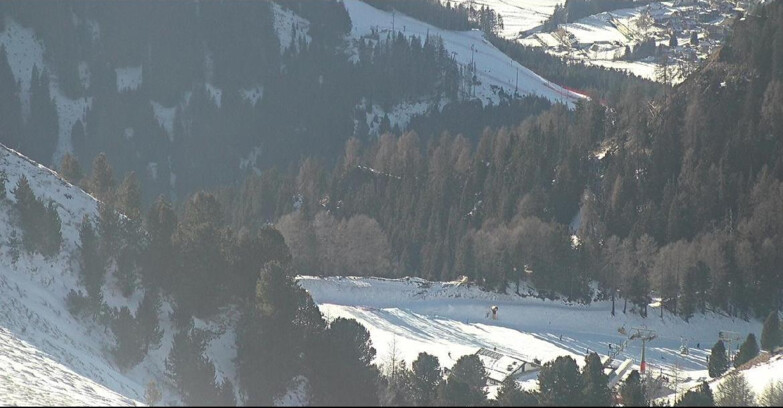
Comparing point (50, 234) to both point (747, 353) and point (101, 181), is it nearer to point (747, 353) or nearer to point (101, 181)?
point (101, 181)

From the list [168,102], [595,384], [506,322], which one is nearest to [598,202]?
[506,322]

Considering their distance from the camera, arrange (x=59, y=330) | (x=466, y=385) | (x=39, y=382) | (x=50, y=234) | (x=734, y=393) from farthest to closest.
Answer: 1. (x=50, y=234)
2. (x=59, y=330)
3. (x=734, y=393)
4. (x=466, y=385)
5. (x=39, y=382)

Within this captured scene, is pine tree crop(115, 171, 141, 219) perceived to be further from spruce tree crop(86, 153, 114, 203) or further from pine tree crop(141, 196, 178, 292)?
pine tree crop(141, 196, 178, 292)

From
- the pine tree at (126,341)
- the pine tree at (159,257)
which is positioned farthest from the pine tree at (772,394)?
the pine tree at (159,257)

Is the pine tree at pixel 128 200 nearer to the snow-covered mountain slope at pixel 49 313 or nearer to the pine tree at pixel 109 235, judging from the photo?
the snow-covered mountain slope at pixel 49 313

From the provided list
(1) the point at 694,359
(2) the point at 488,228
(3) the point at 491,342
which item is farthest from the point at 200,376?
(2) the point at 488,228

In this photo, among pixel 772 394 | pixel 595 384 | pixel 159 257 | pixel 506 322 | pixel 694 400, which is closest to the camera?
pixel 694 400
